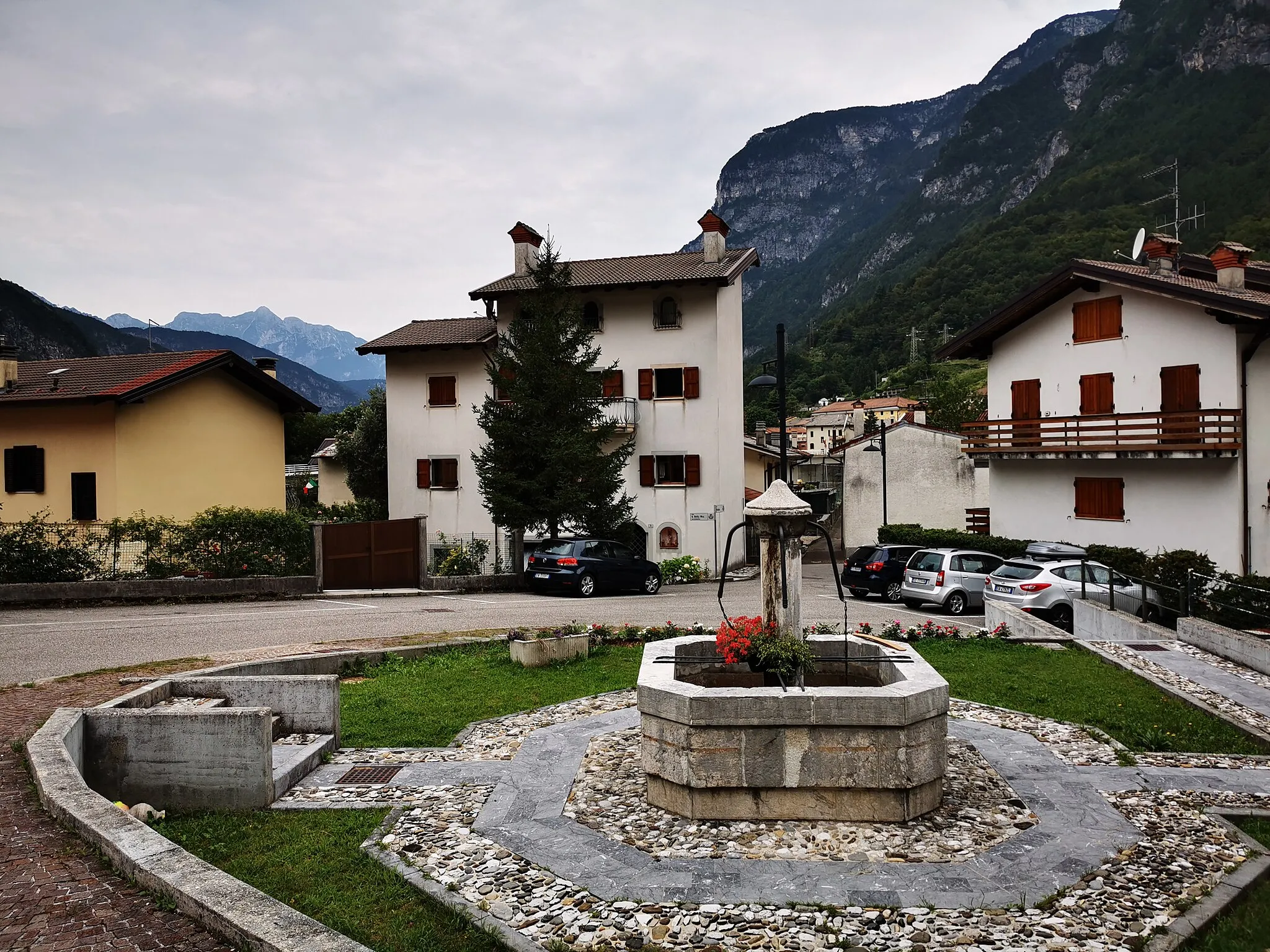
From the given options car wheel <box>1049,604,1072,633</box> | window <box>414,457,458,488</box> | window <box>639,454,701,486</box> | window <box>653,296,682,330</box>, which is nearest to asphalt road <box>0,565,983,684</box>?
car wheel <box>1049,604,1072,633</box>

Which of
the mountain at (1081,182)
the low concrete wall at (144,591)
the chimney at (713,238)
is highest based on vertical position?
the mountain at (1081,182)

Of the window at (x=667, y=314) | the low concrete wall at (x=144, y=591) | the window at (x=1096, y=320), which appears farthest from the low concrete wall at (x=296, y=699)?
the window at (x=1096, y=320)

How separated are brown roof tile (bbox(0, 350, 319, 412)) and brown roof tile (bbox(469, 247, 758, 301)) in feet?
28.0

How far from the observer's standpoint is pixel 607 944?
4.62 meters

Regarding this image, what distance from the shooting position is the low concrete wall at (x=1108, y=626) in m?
14.0

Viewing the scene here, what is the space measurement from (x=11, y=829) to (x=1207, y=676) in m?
12.8

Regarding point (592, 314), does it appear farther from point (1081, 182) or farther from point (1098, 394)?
point (1081, 182)

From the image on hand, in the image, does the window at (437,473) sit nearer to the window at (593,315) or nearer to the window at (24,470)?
the window at (593,315)

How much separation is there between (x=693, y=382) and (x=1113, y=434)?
13.4 meters

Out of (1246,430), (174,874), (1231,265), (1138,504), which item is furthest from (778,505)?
(1231,265)

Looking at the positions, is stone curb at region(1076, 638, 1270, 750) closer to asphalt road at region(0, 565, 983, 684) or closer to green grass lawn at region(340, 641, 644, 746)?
asphalt road at region(0, 565, 983, 684)

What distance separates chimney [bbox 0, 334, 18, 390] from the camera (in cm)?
2497

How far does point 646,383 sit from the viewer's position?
103 feet

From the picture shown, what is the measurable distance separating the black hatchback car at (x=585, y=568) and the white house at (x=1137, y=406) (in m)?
13.8
